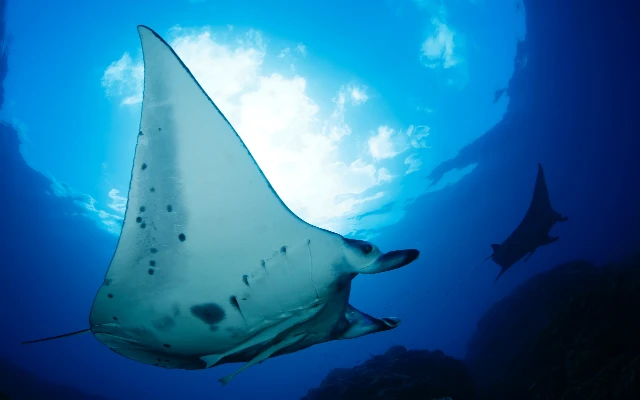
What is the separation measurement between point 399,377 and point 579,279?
10051 mm

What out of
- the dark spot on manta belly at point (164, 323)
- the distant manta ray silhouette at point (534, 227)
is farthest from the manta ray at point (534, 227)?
the dark spot on manta belly at point (164, 323)

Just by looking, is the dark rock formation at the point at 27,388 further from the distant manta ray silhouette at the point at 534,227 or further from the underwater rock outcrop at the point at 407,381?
the distant manta ray silhouette at the point at 534,227

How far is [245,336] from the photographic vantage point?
213 cm

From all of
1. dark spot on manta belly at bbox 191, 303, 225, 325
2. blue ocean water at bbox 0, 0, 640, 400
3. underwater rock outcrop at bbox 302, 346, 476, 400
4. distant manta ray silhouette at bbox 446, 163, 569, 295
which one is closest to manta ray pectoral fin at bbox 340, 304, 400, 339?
dark spot on manta belly at bbox 191, 303, 225, 325

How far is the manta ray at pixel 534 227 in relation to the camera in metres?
6.93

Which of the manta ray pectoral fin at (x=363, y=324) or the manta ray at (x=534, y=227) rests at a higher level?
the manta ray at (x=534, y=227)

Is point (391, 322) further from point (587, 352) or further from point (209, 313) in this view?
point (587, 352)

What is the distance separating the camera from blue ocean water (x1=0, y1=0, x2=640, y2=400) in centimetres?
1562

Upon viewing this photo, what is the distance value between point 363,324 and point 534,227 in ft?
23.1

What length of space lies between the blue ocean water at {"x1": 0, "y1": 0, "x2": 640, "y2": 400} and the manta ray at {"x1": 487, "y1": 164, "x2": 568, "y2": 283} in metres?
4.19

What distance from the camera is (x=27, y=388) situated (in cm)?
1653

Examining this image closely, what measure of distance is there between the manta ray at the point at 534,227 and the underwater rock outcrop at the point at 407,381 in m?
3.33

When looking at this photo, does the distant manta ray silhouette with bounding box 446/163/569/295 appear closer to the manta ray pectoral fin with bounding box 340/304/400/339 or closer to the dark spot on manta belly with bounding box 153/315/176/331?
the manta ray pectoral fin with bounding box 340/304/400/339

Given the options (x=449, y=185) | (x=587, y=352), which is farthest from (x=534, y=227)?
(x=449, y=185)
